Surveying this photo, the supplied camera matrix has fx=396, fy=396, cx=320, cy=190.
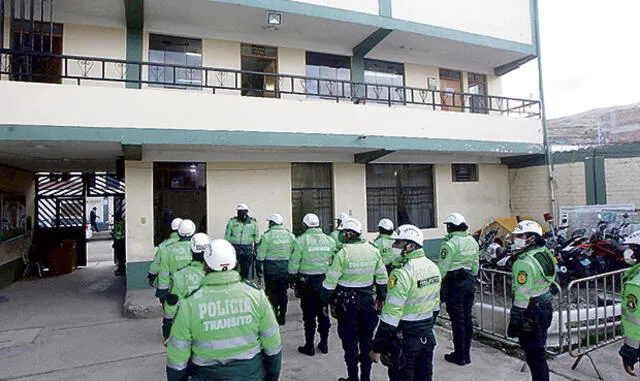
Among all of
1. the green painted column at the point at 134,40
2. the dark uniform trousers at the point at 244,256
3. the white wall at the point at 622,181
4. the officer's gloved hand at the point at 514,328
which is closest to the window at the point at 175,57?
the green painted column at the point at 134,40

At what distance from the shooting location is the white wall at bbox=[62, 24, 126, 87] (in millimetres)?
8727

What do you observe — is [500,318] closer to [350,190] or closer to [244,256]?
[244,256]

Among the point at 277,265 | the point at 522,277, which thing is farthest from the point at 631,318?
the point at 277,265

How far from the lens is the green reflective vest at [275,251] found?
22.1 feet

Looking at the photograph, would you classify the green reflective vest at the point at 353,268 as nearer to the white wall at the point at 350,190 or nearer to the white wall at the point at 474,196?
the white wall at the point at 350,190

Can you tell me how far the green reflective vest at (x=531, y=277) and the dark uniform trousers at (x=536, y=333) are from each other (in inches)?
3.7

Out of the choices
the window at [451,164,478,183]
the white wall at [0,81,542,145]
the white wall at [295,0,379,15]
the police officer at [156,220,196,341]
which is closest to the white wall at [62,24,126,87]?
the white wall at [0,81,542,145]

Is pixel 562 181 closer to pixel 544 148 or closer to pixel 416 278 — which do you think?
pixel 544 148

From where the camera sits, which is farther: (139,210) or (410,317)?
(139,210)

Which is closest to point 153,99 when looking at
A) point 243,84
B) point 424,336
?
point 243,84

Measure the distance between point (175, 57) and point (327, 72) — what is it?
4.00 metres

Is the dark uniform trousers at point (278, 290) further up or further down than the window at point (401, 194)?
further down

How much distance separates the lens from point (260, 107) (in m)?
8.51

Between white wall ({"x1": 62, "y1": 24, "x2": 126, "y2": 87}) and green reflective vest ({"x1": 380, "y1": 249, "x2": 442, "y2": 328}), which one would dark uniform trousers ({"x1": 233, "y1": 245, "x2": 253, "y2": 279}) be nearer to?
white wall ({"x1": 62, "y1": 24, "x2": 126, "y2": 87})
